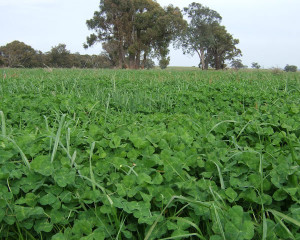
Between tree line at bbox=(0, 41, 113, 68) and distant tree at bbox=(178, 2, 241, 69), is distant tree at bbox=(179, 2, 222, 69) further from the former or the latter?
tree line at bbox=(0, 41, 113, 68)

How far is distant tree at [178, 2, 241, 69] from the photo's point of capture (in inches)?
1684

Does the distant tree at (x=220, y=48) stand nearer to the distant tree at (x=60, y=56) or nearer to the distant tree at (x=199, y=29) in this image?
the distant tree at (x=199, y=29)

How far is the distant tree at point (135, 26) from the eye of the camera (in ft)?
113

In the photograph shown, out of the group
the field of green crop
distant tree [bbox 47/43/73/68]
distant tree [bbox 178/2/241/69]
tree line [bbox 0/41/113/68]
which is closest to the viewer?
the field of green crop

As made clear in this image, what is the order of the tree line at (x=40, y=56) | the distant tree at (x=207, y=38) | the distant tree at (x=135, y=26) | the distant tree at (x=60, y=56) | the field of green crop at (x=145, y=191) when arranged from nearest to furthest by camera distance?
the field of green crop at (x=145, y=191) → the distant tree at (x=135, y=26) → the distant tree at (x=207, y=38) → the tree line at (x=40, y=56) → the distant tree at (x=60, y=56)

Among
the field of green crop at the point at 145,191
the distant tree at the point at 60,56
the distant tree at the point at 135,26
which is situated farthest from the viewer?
the distant tree at the point at 60,56

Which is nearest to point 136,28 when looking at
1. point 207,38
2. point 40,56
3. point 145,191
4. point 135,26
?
point 135,26

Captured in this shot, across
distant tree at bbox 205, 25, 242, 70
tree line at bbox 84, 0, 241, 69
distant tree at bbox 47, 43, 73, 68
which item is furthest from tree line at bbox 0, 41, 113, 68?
distant tree at bbox 205, 25, 242, 70

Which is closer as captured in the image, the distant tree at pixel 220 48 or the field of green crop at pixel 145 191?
the field of green crop at pixel 145 191

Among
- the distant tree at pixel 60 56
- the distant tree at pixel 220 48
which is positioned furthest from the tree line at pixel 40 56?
the distant tree at pixel 220 48

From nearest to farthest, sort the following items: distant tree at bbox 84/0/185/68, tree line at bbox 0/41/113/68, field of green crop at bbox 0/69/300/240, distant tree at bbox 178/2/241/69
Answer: field of green crop at bbox 0/69/300/240 → distant tree at bbox 84/0/185/68 → distant tree at bbox 178/2/241/69 → tree line at bbox 0/41/113/68

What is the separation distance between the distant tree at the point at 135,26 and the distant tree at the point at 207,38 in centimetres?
642

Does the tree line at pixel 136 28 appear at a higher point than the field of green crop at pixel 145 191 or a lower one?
higher

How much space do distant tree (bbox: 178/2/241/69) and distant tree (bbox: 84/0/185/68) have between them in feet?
21.1
